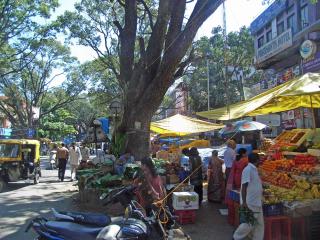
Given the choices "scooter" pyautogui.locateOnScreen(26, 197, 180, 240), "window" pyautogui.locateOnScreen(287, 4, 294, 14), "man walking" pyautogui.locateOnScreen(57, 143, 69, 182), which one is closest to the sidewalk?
"scooter" pyautogui.locateOnScreen(26, 197, 180, 240)

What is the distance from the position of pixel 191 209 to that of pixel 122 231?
4857mm

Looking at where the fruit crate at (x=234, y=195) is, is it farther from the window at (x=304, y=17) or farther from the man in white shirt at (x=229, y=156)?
the window at (x=304, y=17)

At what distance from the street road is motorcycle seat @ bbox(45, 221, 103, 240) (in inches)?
149

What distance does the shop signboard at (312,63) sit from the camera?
55.7 ft

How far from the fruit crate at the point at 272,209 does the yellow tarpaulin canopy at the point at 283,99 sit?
6.34 ft

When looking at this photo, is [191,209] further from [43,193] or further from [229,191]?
[43,193]

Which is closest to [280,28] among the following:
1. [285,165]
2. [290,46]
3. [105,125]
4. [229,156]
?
[290,46]

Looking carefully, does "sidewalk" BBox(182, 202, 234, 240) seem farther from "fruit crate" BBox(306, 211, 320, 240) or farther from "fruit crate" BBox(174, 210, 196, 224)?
"fruit crate" BBox(306, 211, 320, 240)

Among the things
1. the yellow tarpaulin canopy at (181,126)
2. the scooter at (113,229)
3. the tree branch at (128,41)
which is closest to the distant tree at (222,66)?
the yellow tarpaulin canopy at (181,126)

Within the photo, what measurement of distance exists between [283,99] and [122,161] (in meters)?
5.08

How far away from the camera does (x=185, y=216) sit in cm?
927

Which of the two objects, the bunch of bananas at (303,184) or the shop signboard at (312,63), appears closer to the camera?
the bunch of bananas at (303,184)

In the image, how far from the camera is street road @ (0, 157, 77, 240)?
9.05 meters

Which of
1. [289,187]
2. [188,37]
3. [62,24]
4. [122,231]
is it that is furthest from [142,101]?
[62,24]
